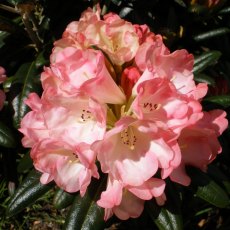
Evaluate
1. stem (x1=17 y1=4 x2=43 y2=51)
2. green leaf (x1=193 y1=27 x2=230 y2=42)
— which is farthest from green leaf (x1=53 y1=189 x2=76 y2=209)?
green leaf (x1=193 y1=27 x2=230 y2=42)

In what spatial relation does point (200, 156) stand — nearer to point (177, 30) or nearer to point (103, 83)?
point (103, 83)

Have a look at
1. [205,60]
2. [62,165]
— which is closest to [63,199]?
[62,165]

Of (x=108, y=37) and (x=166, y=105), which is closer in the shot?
(x=166, y=105)

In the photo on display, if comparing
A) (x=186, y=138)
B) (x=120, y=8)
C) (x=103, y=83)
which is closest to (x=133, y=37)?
(x=103, y=83)

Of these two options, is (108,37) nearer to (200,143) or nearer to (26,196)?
(200,143)

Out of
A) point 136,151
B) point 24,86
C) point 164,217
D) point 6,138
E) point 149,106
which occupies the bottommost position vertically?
point 164,217

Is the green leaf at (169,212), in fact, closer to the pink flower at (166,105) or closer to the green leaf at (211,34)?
the pink flower at (166,105)

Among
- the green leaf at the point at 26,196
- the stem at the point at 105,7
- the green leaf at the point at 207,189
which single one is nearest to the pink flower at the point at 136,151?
the green leaf at the point at 207,189
